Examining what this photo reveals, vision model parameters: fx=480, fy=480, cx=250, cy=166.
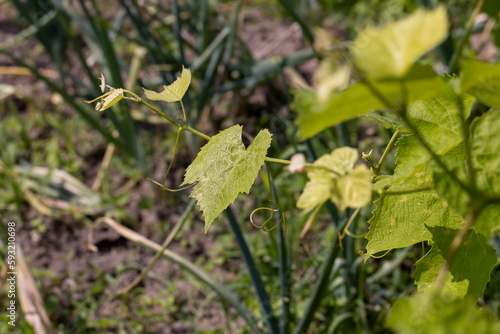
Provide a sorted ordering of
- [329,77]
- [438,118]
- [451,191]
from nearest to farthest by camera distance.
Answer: [329,77] < [451,191] < [438,118]

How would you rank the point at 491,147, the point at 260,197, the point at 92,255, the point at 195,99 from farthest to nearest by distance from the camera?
the point at 195,99 → the point at 92,255 → the point at 260,197 → the point at 491,147

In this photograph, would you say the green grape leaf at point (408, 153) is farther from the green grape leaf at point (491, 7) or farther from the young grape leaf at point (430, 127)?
the green grape leaf at point (491, 7)

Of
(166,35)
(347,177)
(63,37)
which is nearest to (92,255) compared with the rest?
(63,37)

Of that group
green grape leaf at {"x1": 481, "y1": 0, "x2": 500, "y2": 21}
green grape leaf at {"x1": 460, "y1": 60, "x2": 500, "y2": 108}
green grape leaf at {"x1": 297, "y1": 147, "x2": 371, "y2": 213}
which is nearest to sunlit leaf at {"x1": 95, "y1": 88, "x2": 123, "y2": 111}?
green grape leaf at {"x1": 297, "y1": 147, "x2": 371, "y2": 213}

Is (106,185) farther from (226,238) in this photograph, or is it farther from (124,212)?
(226,238)

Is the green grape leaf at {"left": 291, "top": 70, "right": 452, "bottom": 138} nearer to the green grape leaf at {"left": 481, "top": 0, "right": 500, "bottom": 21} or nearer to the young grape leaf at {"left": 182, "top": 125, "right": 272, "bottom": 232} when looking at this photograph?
the young grape leaf at {"left": 182, "top": 125, "right": 272, "bottom": 232}

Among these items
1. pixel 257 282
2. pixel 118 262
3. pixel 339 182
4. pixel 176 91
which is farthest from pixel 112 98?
pixel 118 262

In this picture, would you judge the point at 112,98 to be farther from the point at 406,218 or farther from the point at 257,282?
the point at 257,282
